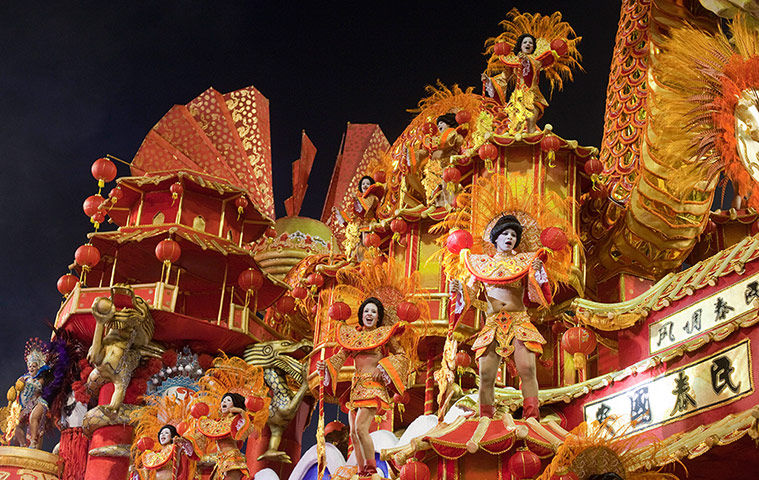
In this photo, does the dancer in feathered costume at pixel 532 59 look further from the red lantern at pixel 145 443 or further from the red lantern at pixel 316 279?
the red lantern at pixel 145 443

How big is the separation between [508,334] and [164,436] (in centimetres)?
562

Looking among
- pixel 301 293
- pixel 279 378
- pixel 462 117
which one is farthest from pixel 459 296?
pixel 279 378

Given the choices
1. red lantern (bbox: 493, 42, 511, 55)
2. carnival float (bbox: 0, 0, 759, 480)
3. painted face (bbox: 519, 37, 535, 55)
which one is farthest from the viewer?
red lantern (bbox: 493, 42, 511, 55)

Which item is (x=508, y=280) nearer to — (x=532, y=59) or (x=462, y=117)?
(x=532, y=59)

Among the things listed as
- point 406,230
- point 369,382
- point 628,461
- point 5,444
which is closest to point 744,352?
point 628,461

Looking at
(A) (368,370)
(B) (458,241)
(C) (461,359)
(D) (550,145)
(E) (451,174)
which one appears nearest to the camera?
(B) (458,241)

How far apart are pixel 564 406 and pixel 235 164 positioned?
36.6 feet

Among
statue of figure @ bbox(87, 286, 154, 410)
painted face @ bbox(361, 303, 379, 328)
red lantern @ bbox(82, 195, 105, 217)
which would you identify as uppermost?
red lantern @ bbox(82, 195, 105, 217)

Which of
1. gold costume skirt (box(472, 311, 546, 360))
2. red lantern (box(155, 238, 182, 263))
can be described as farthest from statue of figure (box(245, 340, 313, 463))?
gold costume skirt (box(472, 311, 546, 360))

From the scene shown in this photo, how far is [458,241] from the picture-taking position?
7555 millimetres

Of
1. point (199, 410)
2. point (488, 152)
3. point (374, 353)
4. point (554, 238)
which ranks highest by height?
point (488, 152)

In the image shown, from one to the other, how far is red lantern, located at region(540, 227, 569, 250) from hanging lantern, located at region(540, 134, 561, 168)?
9.92 ft

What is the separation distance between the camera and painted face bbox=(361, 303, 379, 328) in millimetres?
8578

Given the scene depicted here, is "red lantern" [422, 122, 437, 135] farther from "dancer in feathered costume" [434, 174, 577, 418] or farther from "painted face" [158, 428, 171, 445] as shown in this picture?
"painted face" [158, 428, 171, 445]
